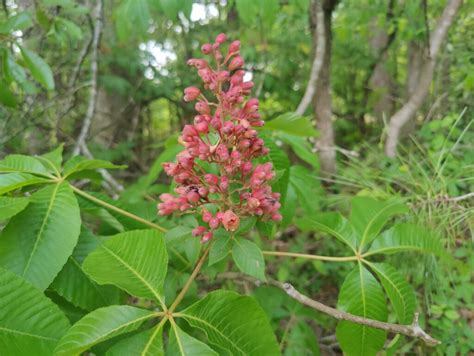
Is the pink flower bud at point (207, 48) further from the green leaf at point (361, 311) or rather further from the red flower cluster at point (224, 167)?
the green leaf at point (361, 311)

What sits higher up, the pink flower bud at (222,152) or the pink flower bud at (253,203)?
the pink flower bud at (222,152)

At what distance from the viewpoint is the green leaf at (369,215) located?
A: 138 cm


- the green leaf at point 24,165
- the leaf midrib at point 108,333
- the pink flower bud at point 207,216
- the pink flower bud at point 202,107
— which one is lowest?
the leaf midrib at point 108,333

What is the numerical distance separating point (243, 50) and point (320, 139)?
182 cm

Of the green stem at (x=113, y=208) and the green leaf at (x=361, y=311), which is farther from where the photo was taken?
the green stem at (x=113, y=208)

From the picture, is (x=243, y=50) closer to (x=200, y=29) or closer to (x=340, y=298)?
(x=200, y=29)

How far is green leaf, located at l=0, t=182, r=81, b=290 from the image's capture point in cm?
104

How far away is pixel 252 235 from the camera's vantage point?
2.28 m

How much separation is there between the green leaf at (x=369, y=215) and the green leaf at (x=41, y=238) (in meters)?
0.90

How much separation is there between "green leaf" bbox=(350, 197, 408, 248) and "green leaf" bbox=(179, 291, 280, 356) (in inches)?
21.0

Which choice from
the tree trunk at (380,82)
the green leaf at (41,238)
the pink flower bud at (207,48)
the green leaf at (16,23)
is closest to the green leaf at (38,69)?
the green leaf at (16,23)

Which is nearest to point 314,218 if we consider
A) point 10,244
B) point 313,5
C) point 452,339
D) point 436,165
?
point 436,165

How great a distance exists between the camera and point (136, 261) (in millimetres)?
1035

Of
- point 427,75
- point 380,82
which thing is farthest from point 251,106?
point 380,82
